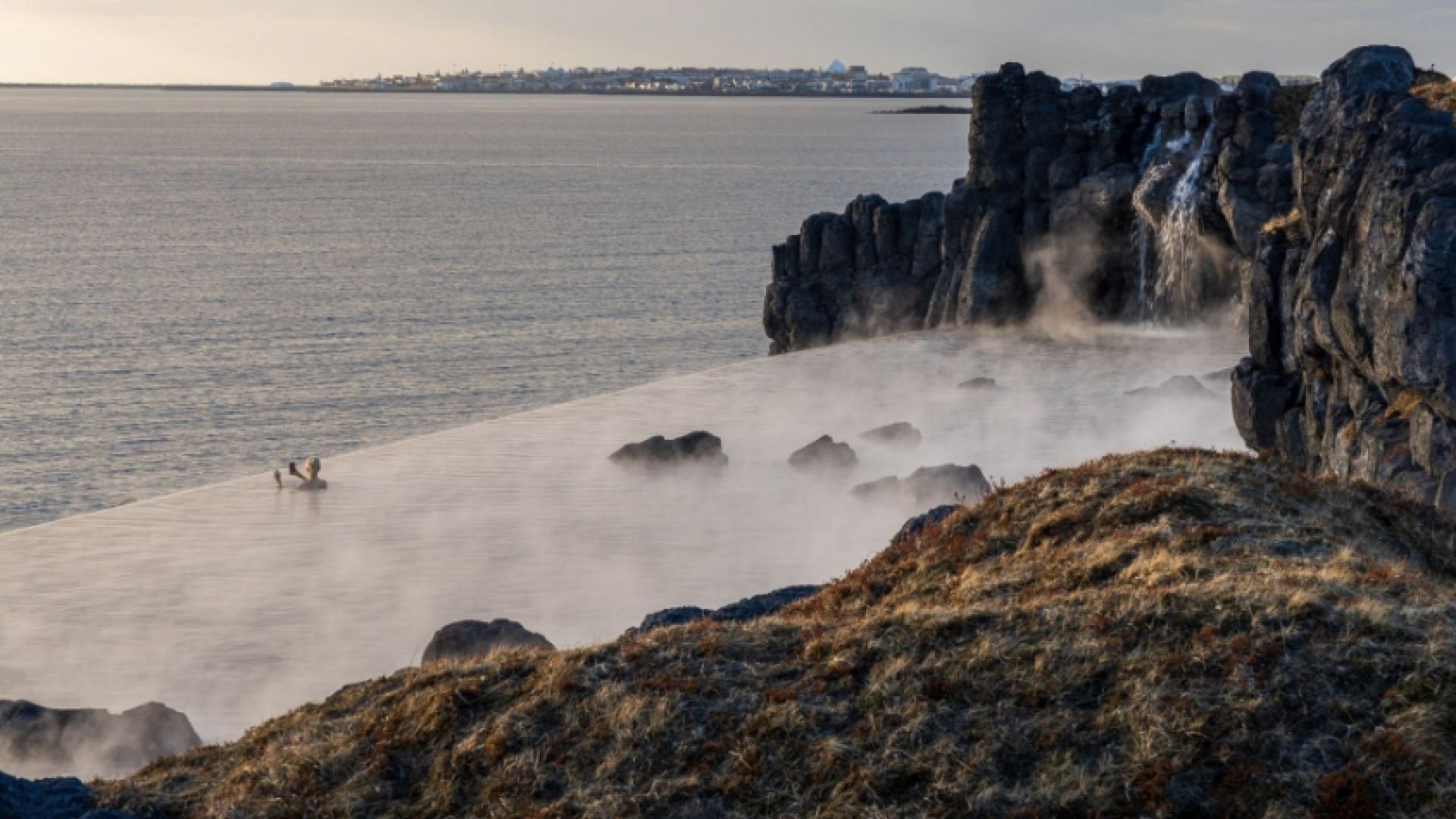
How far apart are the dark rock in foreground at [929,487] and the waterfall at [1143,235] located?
30579mm

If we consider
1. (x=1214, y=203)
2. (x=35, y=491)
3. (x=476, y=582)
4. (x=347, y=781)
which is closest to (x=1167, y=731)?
(x=347, y=781)

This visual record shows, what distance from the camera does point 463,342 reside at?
77875 millimetres

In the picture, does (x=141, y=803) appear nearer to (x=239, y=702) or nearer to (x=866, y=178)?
(x=239, y=702)

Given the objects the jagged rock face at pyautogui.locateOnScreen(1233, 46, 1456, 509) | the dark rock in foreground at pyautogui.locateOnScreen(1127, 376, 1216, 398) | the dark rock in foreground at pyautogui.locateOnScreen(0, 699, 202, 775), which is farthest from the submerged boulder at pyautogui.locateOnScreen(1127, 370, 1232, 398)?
the dark rock in foreground at pyautogui.locateOnScreen(0, 699, 202, 775)

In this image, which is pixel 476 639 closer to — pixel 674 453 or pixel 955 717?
pixel 955 717

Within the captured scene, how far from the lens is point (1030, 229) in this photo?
236 ft

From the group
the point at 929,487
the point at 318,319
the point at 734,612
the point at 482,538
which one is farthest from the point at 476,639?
the point at 318,319

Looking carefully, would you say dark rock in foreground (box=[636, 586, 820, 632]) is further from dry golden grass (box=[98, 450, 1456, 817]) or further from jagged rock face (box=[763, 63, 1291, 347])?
jagged rock face (box=[763, 63, 1291, 347])

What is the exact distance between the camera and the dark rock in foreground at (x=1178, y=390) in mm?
50500

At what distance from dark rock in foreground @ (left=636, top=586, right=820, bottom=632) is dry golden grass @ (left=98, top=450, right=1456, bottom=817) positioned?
9.48 feet

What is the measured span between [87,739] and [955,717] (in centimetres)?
1655

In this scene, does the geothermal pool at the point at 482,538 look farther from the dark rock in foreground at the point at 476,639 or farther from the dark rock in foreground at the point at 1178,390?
the dark rock in foreground at the point at 476,639

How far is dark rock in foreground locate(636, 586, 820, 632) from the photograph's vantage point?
2017cm

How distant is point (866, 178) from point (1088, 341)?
132621 mm
